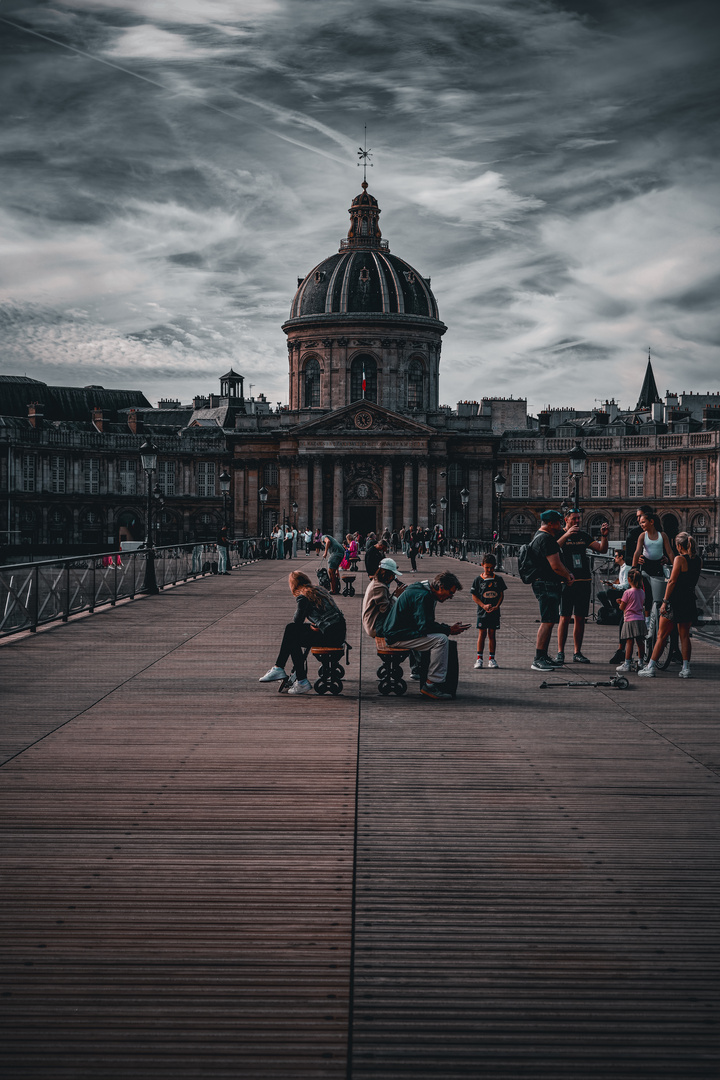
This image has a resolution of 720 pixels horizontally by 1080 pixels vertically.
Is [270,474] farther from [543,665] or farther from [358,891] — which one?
[358,891]

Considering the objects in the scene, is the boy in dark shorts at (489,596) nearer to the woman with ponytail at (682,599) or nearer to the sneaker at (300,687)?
the woman with ponytail at (682,599)

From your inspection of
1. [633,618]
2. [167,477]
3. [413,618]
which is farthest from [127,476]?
[413,618]

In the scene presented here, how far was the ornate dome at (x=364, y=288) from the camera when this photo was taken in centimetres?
8600

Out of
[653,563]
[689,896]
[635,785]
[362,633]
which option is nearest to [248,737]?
[635,785]

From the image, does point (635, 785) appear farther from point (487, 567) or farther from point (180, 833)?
point (487, 567)

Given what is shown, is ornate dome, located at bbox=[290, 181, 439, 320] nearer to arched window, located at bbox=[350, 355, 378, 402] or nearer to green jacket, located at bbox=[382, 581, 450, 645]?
arched window, located at bbox=[350, 355, 378, 402]

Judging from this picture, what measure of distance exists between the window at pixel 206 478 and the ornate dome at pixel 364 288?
14903 millimetres

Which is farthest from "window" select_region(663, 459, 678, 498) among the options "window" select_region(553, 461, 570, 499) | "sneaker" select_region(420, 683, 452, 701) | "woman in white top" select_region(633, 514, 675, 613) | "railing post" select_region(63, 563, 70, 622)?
"sneaker" select_region(420, 683, 452, 701)

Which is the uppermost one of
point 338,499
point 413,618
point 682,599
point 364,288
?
point 364,288

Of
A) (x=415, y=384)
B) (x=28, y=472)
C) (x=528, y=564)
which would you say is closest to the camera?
(x=528, y=564)

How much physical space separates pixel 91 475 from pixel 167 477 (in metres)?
6.05

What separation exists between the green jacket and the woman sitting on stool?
1.86 ft

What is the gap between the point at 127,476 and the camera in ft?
278

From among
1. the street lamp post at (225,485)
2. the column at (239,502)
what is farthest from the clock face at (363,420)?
the street lamp post at (225,485)
